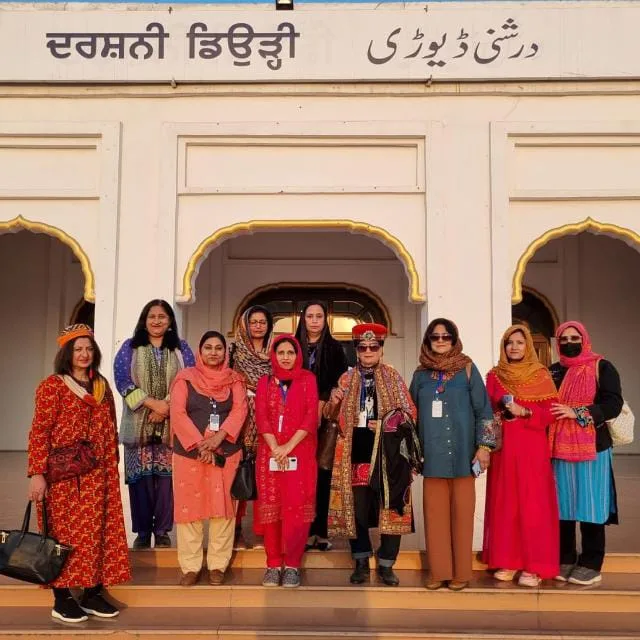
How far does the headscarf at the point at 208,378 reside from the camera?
3.11m

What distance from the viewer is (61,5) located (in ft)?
14.5

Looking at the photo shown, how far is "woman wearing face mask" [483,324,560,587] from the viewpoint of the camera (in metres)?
3.03

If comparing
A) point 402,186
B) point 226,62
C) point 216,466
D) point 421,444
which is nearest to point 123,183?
point 226,62

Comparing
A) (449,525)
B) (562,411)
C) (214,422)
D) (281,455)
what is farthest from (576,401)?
(214,422)

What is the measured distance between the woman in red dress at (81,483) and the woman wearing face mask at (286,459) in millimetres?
642

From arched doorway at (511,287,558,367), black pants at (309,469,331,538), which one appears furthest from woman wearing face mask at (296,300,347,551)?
arched doorway at (511,287,558,367)

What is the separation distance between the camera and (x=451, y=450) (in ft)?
9.77

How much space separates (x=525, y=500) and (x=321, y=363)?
115 cm

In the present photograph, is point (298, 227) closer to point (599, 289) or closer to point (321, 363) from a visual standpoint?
point (321, 363)

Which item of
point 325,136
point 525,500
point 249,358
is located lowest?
point 525,500

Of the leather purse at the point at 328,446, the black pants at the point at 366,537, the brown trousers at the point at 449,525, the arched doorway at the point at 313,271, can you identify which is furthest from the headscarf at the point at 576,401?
the arched doorway at the point at 313,271

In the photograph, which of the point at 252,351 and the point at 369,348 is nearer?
the point at 369,348

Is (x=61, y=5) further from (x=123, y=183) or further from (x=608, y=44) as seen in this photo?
(x=608, y=44)

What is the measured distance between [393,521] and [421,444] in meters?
0.36
